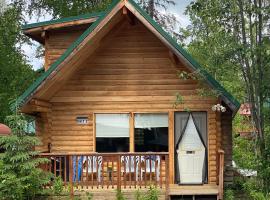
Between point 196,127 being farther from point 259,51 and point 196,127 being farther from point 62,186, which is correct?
point 62,186

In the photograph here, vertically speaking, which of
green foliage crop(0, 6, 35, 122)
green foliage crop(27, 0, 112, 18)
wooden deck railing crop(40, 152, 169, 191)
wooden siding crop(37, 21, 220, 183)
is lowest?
wooden deck railing crop(40, 152, 169, 191)

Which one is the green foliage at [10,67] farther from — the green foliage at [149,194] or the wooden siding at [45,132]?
the green foliage at [149,194]

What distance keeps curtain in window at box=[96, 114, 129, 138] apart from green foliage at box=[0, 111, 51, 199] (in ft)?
8.78

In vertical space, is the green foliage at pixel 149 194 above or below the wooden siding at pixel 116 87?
below

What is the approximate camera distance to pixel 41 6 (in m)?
27.6

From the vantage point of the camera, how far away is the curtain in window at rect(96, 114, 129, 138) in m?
14.3

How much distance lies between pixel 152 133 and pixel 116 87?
1.64 meters

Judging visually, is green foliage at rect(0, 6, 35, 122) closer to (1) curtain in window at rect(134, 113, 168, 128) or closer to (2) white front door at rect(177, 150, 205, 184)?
(1) curtain in window at rect(134, 113, 168, 128)

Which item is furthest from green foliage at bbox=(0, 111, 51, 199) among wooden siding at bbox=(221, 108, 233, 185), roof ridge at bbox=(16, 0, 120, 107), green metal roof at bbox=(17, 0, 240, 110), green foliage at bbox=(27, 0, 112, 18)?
green foliage at bbox=(27, 0, 112, 18)

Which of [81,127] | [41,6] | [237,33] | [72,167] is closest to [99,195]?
[72,167]

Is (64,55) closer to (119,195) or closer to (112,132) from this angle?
(112,132)

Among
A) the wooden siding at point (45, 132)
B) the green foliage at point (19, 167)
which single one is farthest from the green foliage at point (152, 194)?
the wooden siding at point (45, 132)

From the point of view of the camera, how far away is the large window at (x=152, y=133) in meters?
14.3

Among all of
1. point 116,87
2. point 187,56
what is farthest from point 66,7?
point 187,56
